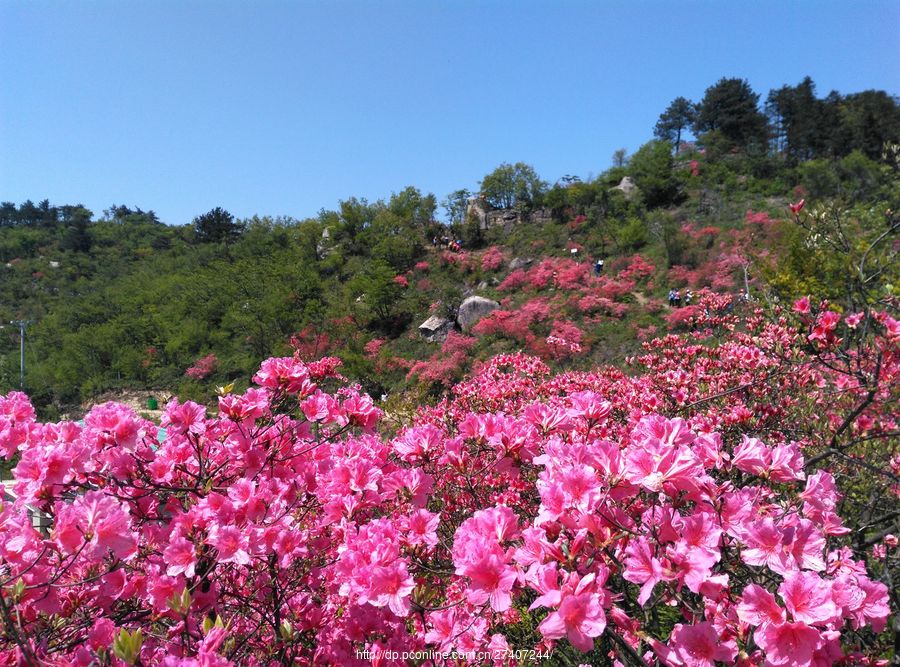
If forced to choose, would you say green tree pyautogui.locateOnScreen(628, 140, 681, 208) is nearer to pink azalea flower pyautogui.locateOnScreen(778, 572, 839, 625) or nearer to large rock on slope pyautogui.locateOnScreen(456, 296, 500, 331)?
large rock on slope pyautogui.locateOnScreen(456, 296, 500, 331)

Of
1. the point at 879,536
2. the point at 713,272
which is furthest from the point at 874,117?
the point at 879,536

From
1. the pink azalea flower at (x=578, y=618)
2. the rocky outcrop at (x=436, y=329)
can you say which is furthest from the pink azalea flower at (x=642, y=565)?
the rocky outcrop at (x=436, y=329)

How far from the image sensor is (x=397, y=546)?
4.35ft

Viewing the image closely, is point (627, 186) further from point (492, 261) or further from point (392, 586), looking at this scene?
point (392, 586)

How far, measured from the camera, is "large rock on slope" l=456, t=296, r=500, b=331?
66.0 feet

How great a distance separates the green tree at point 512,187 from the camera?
3278cm

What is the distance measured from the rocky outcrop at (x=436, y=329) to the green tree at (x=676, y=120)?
3809 centimetres

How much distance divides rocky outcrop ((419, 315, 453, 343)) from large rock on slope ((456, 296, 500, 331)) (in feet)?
2.72

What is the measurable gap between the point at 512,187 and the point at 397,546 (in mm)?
34687

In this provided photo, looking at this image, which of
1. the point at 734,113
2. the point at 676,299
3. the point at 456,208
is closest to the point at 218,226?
the point at 456,208

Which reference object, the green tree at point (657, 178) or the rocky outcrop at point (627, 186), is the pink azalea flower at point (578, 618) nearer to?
the green tree at point (657, 178)

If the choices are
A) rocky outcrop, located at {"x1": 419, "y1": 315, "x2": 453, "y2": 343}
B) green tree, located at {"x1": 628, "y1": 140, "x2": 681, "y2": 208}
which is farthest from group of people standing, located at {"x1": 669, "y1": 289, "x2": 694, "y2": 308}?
green tree, located at {"x1": 628, "y1": 140, "x2": 681, "y2": 208}

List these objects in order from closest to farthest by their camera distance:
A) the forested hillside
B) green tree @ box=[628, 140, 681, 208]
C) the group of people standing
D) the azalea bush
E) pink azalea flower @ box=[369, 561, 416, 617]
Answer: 1. the azalea bush
2. pink azalea flower @ box=[369, 561, 416, 617]
3. the group of people standing
4. the forested hillside
5. green tree @ box=[628, 140, 681, 208]

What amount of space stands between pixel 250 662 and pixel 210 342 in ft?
93.5
